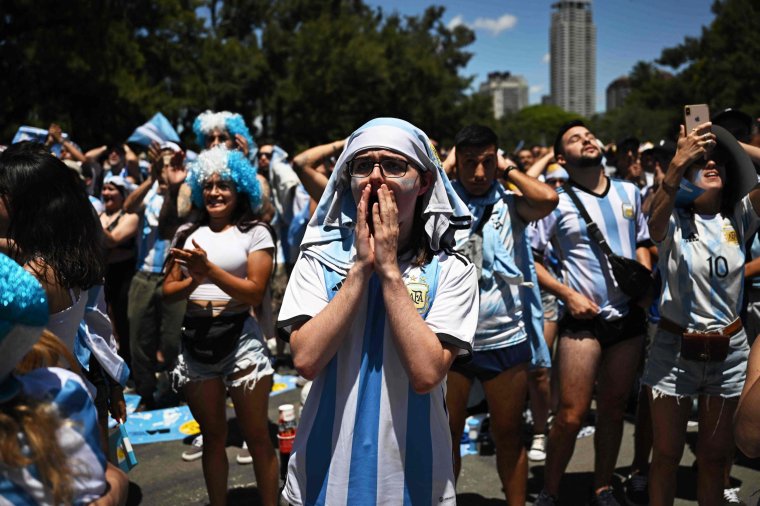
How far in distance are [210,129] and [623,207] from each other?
10.4 ft

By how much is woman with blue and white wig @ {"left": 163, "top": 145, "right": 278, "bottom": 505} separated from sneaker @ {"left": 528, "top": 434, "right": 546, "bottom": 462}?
2037 millimetres

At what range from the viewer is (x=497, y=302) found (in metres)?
3.84

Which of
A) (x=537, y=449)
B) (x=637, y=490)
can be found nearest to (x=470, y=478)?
(x=537, y=449)

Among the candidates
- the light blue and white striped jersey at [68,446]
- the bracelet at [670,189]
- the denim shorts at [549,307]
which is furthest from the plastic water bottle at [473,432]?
the light blue and white striped jersey at [68,446]

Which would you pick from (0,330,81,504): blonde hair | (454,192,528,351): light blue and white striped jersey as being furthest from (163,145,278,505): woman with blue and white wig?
(0,330,81,504): blonde hair

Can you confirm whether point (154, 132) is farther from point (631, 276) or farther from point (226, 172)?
point (631, 276)

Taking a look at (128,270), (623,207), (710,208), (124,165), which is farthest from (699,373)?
(124,165)

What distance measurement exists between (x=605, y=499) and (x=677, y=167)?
6.47ft

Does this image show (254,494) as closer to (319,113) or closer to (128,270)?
(128,270)

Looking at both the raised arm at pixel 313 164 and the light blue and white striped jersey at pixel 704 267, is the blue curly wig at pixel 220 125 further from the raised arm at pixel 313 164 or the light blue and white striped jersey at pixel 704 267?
the light blue and white striped jersey at pixel 704 267

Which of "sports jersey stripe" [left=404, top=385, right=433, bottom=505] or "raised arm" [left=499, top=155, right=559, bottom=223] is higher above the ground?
"raised arm" [left=499, top=155, right=559, bottom=223]

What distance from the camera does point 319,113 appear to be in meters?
30.8

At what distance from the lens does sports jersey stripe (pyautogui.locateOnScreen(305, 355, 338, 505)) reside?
2.26 m

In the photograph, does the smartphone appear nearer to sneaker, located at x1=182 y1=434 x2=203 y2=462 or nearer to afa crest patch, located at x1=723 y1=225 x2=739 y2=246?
afa crest patch, located at x1=723 y1=225 x2=739 y2=246
